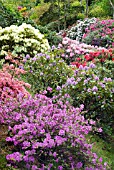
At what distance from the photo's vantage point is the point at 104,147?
6250mm

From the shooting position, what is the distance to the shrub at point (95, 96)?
630 centimetres

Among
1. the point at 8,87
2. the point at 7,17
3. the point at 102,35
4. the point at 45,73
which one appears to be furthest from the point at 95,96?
the point at 102,35

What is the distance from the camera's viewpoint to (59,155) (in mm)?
4352

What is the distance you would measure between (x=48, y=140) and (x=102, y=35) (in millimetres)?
12527

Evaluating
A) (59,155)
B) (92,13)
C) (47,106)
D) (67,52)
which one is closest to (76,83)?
(47,106)

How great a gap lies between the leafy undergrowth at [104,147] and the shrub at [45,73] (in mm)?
1505

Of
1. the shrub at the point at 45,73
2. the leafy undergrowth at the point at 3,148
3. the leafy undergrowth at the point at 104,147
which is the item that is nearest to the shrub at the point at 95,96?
the leafy undergrowth at the point at 104,147

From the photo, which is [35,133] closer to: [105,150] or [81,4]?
[105,150]

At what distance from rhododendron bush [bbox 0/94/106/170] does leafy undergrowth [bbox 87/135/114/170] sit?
126 centimetres

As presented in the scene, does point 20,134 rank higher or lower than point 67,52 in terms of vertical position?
higher

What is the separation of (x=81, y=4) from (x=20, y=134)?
2342cm

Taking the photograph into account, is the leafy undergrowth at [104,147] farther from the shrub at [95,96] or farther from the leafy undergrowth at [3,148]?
the leafy undergrowth at [3,148]

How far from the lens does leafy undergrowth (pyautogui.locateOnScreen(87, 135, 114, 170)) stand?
5761 mm

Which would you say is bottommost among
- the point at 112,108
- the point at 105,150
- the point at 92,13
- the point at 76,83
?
the point at 92,13
